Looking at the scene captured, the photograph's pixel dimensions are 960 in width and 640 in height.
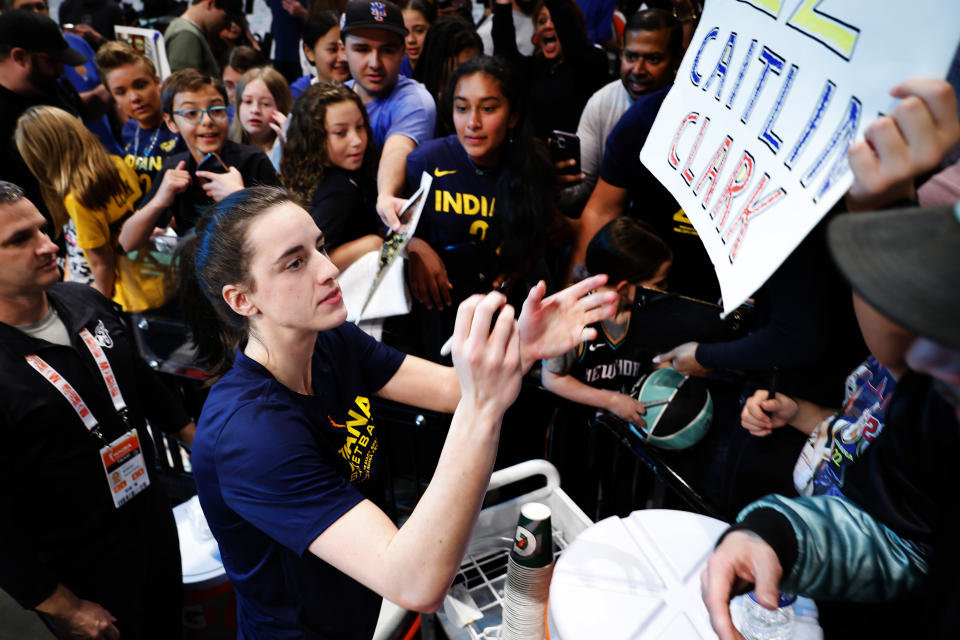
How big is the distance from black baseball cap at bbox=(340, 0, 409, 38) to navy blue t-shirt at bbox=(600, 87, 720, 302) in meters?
1.34

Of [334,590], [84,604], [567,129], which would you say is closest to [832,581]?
[334,590]

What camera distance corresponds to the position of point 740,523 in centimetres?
86

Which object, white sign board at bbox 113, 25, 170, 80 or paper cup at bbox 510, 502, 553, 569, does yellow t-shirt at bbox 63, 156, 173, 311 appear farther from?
paper cup at bbox 510, 502, 553, 569

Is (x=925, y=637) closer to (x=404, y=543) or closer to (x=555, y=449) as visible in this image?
(x=404, y=543)

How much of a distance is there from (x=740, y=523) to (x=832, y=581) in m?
0.13

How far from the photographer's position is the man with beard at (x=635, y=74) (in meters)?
2.72

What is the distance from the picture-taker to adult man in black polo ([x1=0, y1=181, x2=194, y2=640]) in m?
1.63

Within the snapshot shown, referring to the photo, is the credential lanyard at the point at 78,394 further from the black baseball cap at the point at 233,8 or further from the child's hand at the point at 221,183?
the black baseball cap at the point at 233,8

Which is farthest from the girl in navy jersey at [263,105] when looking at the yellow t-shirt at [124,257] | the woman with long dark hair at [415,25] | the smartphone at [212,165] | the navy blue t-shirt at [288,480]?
the navy blue t-shirt at [288,480]

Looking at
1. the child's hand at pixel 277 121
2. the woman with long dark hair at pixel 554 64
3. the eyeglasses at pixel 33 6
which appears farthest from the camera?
the eyeglasses at pixel 33 6

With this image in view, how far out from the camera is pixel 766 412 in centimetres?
153

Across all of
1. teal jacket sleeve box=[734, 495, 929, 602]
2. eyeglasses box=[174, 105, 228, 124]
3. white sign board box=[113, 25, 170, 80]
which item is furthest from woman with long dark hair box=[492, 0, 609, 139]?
teal jacket sleeve box=[734, 495, 929, 602]

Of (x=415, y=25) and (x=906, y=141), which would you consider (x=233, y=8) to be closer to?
(x=415, y=25)

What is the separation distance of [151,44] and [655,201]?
13.2 ft
